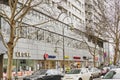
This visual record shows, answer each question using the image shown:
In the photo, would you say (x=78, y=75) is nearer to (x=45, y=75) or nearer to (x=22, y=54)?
(x=45, y=75)

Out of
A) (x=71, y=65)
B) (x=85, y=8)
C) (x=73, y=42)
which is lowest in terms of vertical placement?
(x=71, y=65)

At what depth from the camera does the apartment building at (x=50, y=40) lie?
4472cm

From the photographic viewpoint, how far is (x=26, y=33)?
46125mm

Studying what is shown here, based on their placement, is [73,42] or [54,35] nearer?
[54,35]

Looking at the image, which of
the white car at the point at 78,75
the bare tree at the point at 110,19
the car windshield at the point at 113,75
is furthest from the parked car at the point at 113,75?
the bare tree at the point at 110,19

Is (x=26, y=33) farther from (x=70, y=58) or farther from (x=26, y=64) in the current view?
(x=70, y=58)

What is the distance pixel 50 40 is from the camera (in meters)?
57.4

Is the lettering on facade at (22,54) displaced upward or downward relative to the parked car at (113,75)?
upward

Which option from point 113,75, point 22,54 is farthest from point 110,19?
point 113,75

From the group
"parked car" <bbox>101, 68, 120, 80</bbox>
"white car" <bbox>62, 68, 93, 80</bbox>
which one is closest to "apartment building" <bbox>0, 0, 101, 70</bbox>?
"white car" <bbox>62, 68, 93, 80</bbox>

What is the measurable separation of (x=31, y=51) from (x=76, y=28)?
24612mm

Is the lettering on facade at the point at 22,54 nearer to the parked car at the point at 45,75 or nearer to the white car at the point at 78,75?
the parked car at the point at 45,75

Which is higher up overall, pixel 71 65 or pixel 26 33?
pixel 26 33

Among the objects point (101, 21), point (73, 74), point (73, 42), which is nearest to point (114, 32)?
point (101, 21)
